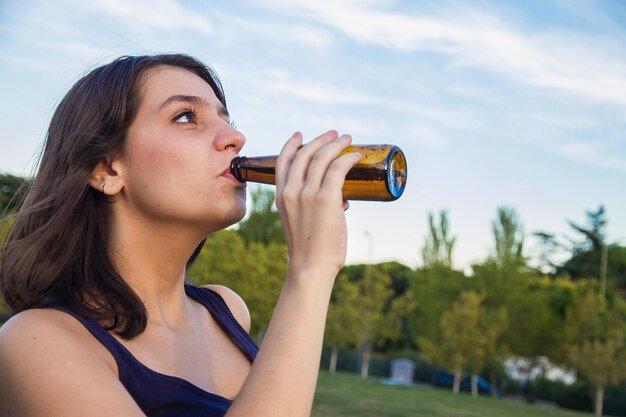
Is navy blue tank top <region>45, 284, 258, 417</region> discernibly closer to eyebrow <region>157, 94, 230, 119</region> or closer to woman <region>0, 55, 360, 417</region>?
woman <region>0, 55, 360, 417</region>

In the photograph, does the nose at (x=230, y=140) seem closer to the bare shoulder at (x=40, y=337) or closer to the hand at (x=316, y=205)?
the hand at (x=316, y=205)

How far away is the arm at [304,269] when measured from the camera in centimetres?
159

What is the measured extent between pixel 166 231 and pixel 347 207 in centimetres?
60

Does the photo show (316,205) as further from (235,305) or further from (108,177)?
(235,305)

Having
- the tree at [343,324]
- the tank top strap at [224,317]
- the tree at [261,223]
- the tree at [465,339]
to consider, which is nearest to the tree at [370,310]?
the tree at [343,324]

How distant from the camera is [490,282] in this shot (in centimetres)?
4169

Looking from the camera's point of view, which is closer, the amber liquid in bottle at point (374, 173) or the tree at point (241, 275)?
the amber liquid in bottle at point (374, 173)

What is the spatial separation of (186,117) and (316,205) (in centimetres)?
66

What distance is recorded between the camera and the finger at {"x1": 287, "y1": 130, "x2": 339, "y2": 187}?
1.68 meters

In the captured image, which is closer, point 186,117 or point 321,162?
point 321,162

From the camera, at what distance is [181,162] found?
79.7 inches

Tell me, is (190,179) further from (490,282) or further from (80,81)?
(490,282)

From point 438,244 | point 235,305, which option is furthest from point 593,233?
point 235,305

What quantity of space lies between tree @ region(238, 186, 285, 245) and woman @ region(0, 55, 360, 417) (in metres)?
58.6
